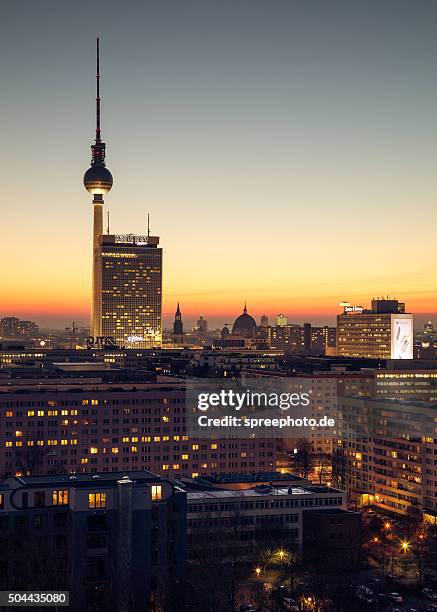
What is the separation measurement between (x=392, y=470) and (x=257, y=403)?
2059cm

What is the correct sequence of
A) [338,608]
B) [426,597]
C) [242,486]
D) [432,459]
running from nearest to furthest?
1. [338,608]
2. [426,597]
3. [242,486]
4. [432,459]

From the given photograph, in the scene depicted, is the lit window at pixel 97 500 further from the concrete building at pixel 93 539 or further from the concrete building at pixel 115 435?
the concrete building at pixel 115 435

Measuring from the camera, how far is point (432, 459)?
79125 mm

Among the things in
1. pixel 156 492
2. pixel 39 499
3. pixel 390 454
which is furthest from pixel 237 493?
pixel 390 454

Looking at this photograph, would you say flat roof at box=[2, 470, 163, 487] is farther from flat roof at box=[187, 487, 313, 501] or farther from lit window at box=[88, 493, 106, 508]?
flat roof at box=[187, 487, 313, 501]

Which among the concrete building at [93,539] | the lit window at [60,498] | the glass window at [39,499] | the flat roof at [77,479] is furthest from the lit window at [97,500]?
the glass window at [39,499]

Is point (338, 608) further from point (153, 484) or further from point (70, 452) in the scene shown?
point (70, 452)

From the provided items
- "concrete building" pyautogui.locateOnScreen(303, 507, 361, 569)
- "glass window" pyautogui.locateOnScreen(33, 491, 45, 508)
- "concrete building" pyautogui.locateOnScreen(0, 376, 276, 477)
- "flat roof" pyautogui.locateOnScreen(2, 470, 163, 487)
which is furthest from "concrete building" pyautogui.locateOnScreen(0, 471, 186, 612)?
"concrete building" pyautogui.locateOnScreen(0, 376, 276, 477)

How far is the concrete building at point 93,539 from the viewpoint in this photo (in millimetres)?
47375

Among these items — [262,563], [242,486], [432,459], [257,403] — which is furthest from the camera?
[257,403]

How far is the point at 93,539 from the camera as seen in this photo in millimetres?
48469

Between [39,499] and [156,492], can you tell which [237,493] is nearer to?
[156,492]

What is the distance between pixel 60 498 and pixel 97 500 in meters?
1.91

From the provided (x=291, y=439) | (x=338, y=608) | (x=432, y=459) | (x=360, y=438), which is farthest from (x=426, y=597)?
(x=291, y=439)
